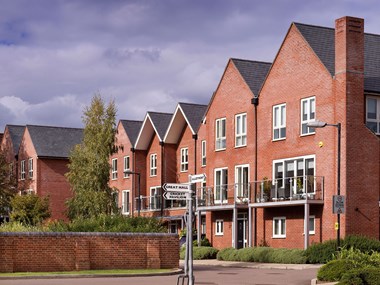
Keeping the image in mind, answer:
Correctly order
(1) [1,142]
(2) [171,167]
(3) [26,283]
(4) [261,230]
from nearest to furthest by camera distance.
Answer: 1. (3) [26,283]
2. (4) [261,230]
3. (2) [171,167]
4. (1) [1,142]

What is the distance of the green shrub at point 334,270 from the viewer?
25719mm

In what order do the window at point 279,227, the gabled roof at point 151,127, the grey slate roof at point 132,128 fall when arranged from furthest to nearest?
the grey slate roof at point 132,128
the gabled roof at point 151,127
the window at point 279,227

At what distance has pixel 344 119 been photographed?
4081 cm

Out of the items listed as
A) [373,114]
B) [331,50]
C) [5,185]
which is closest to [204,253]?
[373,114]

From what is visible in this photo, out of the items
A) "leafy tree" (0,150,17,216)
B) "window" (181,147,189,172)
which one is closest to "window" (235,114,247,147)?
"window" (181,147,189,172)

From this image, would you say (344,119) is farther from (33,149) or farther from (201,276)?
(33,149)

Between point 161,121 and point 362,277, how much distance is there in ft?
146

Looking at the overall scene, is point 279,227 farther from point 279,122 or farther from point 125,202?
point 125,202

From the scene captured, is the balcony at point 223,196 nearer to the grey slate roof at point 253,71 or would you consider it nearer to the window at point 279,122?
the window at point 279,122

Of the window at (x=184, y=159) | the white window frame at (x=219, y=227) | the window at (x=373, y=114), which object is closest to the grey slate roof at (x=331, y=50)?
the window at (x=373, y=114)

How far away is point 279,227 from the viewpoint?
4556 centimetres

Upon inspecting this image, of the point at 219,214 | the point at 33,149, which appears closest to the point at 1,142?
the point at 33,149

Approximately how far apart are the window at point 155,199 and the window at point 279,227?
749 inches

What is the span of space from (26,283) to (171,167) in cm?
3777
